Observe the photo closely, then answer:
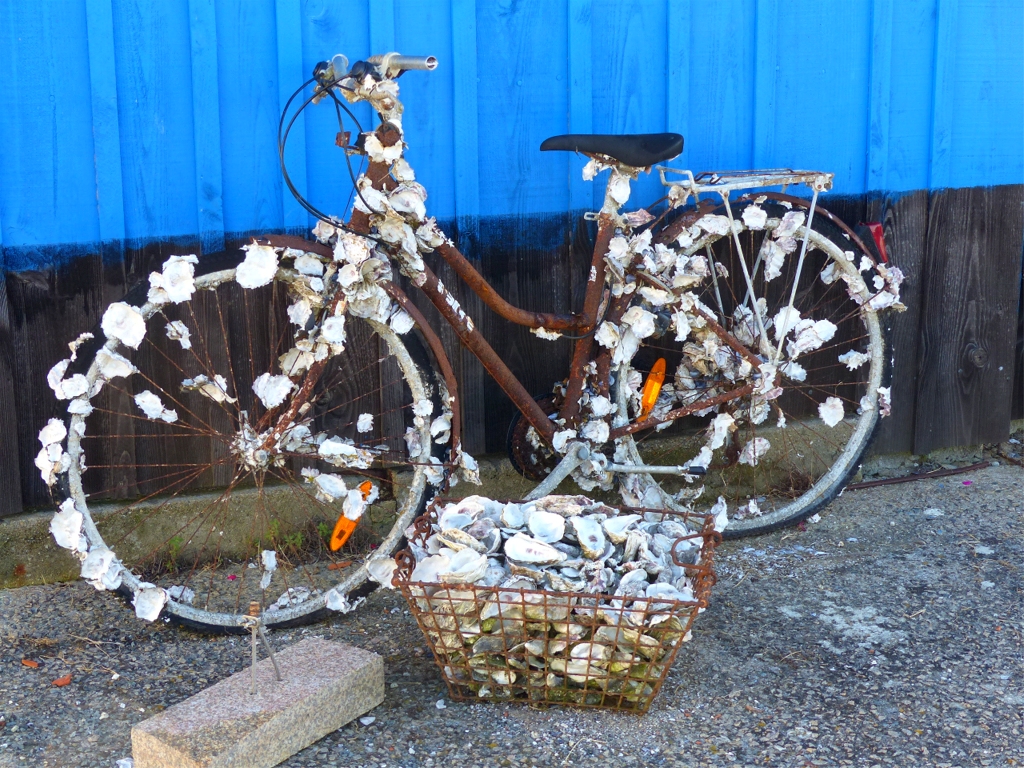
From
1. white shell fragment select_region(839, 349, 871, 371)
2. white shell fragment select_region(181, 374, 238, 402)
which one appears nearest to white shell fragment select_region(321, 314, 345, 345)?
white shell fragment select_region(181, 374, 238, 402)

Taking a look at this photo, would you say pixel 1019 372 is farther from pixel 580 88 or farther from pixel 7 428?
pixel 7 428

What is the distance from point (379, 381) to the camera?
139 inches

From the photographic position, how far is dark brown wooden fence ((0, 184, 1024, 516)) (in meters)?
3.14

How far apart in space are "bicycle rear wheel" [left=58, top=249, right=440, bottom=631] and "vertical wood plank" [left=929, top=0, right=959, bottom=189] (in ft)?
7.20

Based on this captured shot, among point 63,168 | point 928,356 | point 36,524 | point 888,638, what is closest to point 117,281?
point 63,168

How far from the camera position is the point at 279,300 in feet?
11.0

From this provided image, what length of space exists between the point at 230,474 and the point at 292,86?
1.22m

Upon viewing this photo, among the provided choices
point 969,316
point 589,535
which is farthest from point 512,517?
point 969,316

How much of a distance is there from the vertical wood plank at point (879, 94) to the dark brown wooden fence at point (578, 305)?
109mm

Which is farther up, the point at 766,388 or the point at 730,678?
the point at 766,388

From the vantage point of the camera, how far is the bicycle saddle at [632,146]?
3.04 metres

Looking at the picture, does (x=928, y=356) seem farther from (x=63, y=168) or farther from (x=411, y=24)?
(x=63, y=168)

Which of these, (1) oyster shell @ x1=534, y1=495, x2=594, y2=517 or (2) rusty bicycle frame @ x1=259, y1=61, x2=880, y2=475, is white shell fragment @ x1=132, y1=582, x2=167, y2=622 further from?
(1) oyster shell @ x1=534, y1=495, x2=594, y2=517

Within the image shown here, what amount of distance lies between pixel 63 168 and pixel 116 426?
2.55 feet
